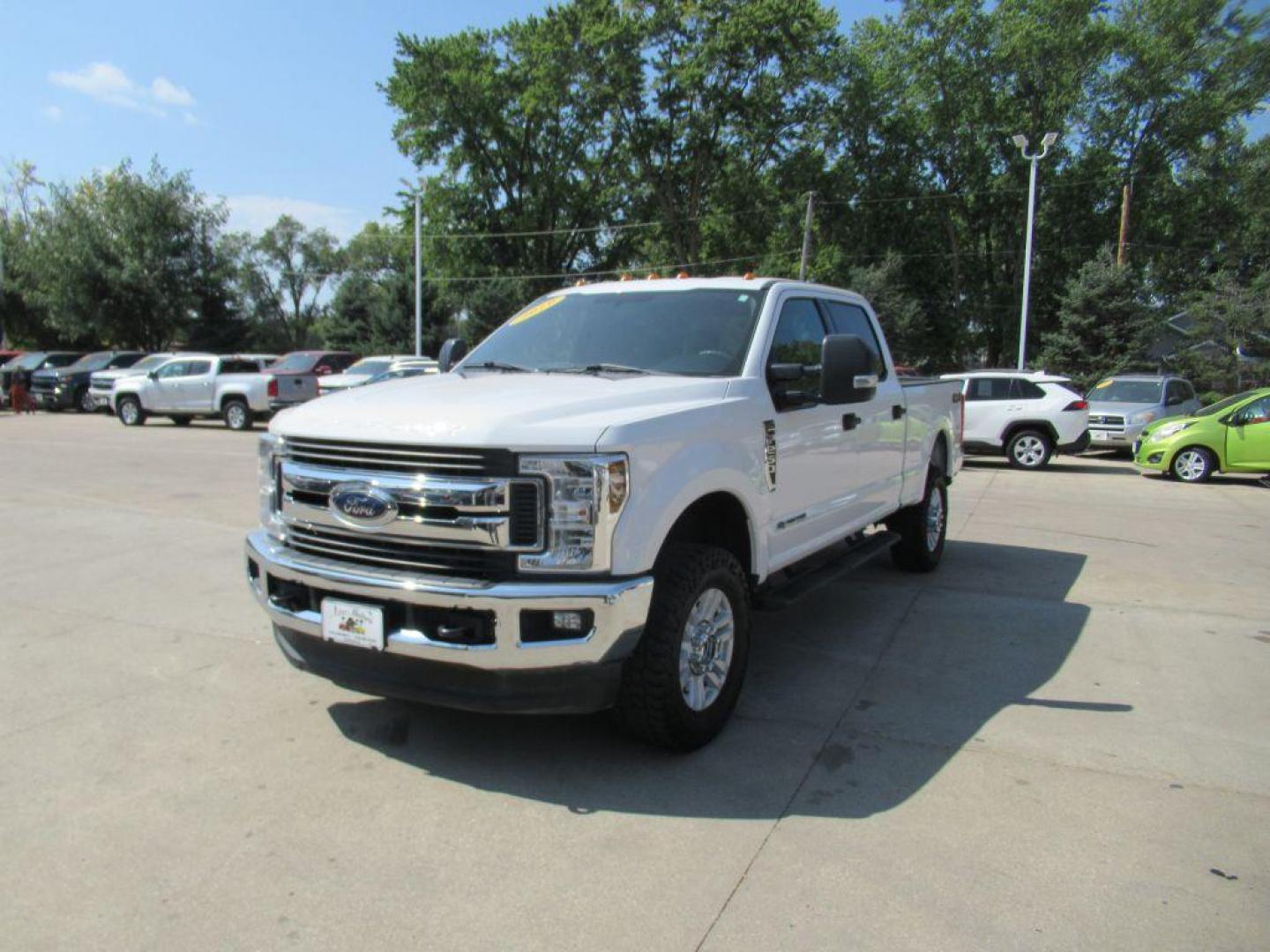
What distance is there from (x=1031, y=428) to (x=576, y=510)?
15054mm

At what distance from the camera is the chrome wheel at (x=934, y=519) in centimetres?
730

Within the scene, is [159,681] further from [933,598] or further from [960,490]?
[960,490]

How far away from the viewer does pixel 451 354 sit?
588 cm

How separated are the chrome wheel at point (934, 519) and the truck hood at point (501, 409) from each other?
369 centimetres

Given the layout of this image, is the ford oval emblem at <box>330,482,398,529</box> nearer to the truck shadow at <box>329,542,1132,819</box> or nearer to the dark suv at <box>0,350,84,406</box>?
the truck shadow at <box>329,542,1132,819</box>

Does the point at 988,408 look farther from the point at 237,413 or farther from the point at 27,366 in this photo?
the point at 27,366

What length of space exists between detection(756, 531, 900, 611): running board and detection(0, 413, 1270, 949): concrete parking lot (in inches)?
18.3

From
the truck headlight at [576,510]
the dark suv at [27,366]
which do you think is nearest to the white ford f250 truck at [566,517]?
the truck headlight at [576,510]

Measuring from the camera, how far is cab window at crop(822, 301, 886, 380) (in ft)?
18.7

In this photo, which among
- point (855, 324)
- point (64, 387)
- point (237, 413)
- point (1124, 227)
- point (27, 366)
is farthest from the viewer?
point (1124, 227)

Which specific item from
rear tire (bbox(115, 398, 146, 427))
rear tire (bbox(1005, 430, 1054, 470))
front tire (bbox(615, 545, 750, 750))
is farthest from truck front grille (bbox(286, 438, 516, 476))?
rear tire (bbox(115, 398, 146, 427))

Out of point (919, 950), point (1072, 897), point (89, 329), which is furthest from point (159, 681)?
point (89, 329)

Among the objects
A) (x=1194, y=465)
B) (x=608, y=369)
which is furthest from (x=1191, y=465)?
(x=608, y=369)

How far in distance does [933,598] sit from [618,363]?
327cm
